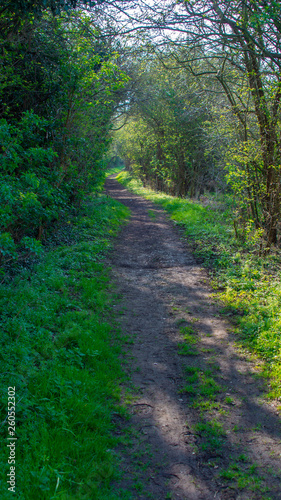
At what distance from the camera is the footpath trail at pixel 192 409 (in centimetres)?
262

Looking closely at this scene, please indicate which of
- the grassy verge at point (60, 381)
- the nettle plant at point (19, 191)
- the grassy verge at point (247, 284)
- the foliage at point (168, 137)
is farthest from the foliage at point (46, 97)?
the foliage at point (168, 137)

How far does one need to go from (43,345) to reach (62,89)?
6.38 meters

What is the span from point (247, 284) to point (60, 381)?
3.97 meters

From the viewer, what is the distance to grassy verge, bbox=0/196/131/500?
2.54 meters

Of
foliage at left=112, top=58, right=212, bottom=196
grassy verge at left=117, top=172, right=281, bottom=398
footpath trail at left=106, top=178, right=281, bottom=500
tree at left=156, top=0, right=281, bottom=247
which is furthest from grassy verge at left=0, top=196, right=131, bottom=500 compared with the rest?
foliage at left=112, top=58, right=212, bottom=196

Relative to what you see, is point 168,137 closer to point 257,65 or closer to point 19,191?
point 257,65

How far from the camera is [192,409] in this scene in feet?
11.2

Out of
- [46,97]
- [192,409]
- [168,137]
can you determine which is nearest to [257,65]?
[46,97]

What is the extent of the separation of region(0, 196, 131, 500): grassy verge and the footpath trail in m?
0.28

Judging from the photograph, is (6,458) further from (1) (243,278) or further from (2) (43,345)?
(1) (243,278)

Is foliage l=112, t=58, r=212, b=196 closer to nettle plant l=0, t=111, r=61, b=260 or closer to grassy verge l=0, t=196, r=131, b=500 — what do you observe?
nettle plant l=0, t=111, r=61, b=260

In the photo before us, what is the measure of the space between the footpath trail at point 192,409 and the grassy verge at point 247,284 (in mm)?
231

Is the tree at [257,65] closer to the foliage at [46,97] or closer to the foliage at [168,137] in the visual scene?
the foliage at [46,97]

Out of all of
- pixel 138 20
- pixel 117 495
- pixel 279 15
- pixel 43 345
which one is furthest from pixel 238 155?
pixel 117 495
